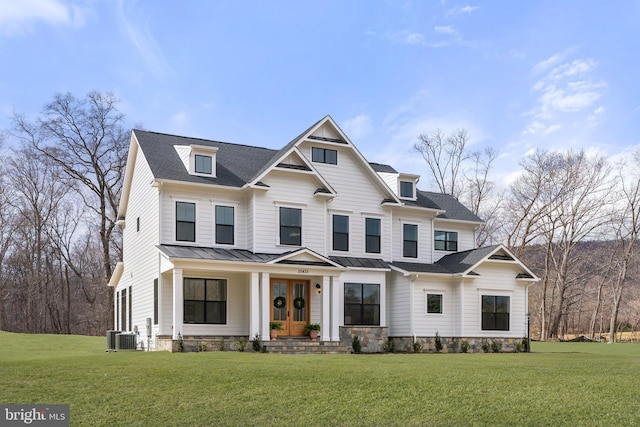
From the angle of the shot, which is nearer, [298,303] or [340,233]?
[298,303]

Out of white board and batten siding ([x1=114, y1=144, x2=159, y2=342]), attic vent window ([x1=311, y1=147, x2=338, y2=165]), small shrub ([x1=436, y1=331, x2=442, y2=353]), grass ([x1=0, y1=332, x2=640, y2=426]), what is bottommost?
small shrub ([x1=436, y1=331, x2=442, y2=353])

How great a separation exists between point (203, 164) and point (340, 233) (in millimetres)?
6186

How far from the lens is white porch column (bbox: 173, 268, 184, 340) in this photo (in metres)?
21.8

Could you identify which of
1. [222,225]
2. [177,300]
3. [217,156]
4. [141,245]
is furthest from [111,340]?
[217,156]

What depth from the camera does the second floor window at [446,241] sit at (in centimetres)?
3077

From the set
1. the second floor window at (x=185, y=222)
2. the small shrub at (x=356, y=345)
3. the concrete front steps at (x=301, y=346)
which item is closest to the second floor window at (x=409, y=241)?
the small shrub at (x=356, y=345)

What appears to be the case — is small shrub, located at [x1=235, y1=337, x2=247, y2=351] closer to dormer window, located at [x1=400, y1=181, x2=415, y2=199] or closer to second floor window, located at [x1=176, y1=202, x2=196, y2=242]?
second floor window, located at [x1=176, y1=202, x2=196, y2=242]

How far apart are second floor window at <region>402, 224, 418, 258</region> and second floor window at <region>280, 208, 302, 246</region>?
5.75 meters

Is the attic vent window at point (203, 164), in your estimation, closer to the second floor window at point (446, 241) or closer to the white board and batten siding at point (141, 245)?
the white board and batten siding at point (141, 245)

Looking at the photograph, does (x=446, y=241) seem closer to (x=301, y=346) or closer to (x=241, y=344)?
(x=301, y=346)

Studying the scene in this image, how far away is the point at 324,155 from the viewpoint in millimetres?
26875

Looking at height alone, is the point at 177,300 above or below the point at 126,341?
above

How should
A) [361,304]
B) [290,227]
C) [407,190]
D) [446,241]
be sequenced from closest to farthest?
[290,227] < [361,304] < [407,190] < [446,241]

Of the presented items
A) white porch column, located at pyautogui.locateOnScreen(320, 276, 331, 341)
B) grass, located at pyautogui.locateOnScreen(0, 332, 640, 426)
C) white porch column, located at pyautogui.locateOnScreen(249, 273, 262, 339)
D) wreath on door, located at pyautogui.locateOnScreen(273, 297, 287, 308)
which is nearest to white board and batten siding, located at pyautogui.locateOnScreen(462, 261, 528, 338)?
white porch column, located at pyautogui.locateOnScreen(320, 276, 331, 341)
